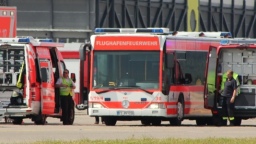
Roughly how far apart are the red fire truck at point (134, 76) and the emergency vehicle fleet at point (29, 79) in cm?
164

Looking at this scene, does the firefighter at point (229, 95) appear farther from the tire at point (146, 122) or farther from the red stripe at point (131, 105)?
the red stripe at point (131, 105)

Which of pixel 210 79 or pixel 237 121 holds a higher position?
pixel 210 79

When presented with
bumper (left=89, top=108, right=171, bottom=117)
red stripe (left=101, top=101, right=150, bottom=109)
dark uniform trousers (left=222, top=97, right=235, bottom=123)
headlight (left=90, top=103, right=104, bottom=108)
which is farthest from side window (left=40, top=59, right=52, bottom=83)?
dark uniform trousers (left=222, top=97, right=235, bottom=123)

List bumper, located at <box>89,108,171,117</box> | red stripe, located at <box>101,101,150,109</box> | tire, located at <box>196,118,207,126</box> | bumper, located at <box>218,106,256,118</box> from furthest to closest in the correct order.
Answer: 1. tire, located at <box>196,118,207,126</box>
2. bumper, located at <box>218,106,256,118</box>
3. red stripe, located at <box>101,101,150,109</box>
4. bumper, located at <box>89,108,171,117</box>

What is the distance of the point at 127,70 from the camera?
115 feet

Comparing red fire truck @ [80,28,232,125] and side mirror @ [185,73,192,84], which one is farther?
side mirror @ [185,73,192,84]

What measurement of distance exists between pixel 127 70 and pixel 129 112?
122cm

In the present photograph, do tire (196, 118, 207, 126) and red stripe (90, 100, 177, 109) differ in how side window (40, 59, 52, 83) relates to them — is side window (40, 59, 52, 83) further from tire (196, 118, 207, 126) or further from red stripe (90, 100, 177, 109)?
tire (196, 118, 207, 126)

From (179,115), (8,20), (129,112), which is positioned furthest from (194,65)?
(8,20)

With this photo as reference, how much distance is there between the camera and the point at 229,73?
36281 millimetres

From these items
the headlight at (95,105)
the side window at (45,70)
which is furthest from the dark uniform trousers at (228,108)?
the side window at (45,70)

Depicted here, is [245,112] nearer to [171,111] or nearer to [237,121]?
[237,121]

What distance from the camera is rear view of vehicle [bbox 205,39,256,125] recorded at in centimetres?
3656

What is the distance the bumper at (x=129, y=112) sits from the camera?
34.7 meters
